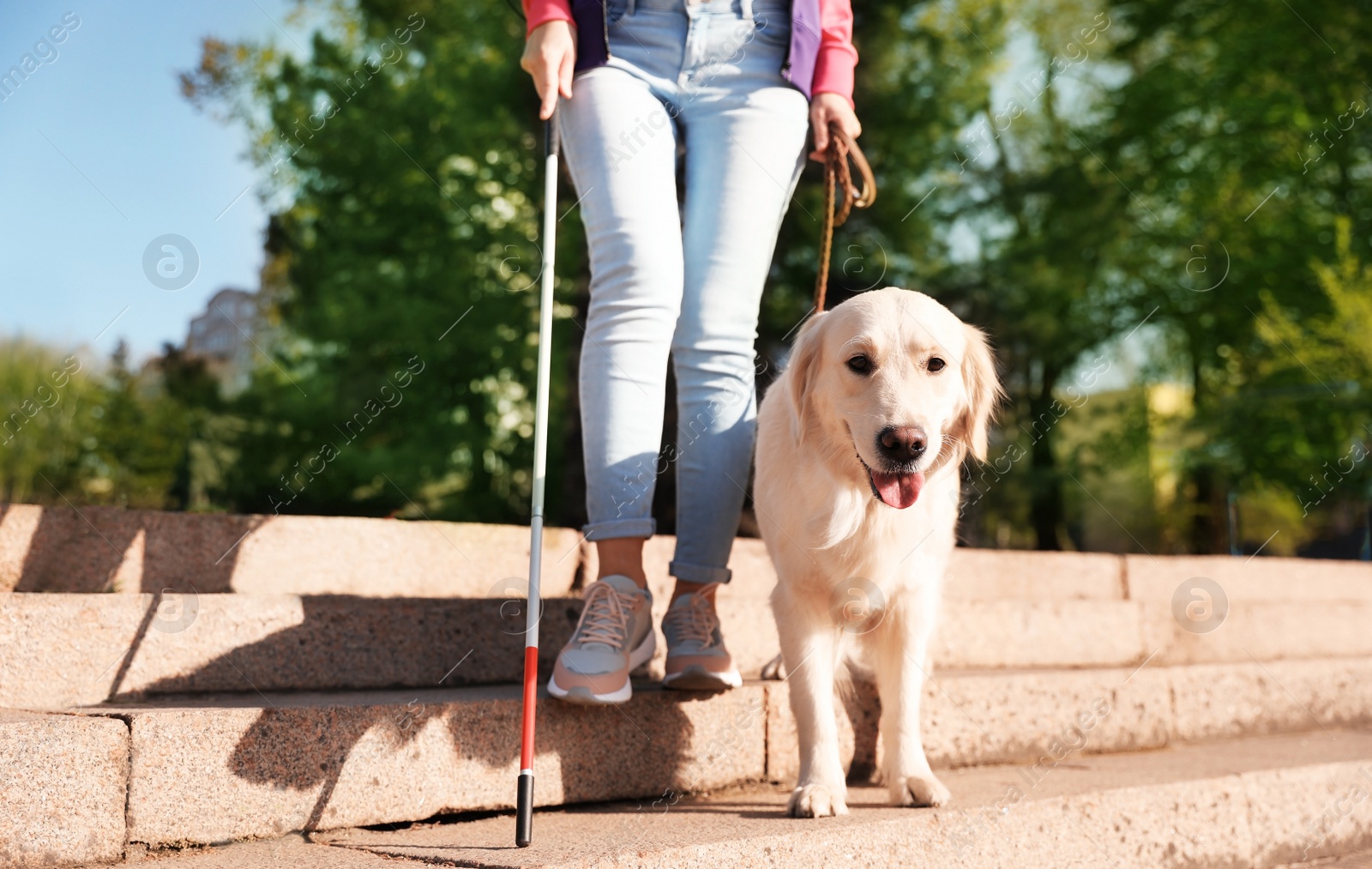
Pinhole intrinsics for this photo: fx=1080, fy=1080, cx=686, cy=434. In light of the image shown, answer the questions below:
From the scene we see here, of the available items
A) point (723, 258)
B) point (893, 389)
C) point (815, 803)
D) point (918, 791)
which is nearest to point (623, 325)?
point (723, 258)

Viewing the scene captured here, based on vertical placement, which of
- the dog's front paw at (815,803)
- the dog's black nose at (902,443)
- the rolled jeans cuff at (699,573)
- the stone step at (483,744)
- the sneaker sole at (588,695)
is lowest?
the dog's front paw at (815,803)

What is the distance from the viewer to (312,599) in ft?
9.87

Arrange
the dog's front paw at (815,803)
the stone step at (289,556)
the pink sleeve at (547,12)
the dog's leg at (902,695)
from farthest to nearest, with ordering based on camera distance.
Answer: the stone step at (289,556) < the pink sleeve at (547,12) < the dog's leg at (902,695) < the dog's front paw at (815,803)

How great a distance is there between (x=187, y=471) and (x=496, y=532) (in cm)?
954

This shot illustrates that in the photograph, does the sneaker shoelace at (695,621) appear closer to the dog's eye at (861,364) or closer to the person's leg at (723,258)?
the person's leg at (723,258)

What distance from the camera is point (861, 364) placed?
2.70 meters

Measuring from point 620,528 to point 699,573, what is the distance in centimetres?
33

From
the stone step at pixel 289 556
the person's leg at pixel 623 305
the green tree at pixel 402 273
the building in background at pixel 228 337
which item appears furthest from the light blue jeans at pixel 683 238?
the building in background at pixel 228 337

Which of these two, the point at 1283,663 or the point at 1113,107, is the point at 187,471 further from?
the point at 1113,107

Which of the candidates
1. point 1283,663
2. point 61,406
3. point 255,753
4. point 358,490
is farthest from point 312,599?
point 358,490

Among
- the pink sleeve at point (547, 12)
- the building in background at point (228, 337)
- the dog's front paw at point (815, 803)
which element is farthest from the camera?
the building in background at point (228, 337)

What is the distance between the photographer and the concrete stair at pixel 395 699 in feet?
6.85

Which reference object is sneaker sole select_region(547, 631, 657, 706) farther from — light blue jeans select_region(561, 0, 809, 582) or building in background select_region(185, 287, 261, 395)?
building in background select_region(185, 287, 261, 395)

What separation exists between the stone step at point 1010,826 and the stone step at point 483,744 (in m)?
0.07
